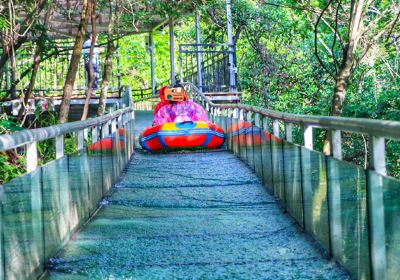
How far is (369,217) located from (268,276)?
1037 millimetres

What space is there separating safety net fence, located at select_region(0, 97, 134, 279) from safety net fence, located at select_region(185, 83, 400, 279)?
2.03 m

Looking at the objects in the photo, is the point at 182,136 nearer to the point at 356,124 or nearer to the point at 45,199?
the point at 45,199

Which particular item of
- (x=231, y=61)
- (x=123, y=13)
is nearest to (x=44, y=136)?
(x=123, y=13)

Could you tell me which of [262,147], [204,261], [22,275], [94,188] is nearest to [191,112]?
[262,147]

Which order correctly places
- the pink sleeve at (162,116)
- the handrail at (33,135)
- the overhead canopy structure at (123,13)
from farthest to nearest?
the pink sleeve at (162,116) → the overhead canopy structure at (123,13) → the handrail at (33,135)

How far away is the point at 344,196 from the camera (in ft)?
16.1

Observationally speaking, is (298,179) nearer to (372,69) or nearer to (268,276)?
(268,276)

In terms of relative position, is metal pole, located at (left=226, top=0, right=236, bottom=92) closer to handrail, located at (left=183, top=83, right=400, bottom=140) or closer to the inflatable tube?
the inflatable tube

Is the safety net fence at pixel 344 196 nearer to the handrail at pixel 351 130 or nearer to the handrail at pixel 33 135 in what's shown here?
the handrail at pixel 351 130

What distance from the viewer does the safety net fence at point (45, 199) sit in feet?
13.6

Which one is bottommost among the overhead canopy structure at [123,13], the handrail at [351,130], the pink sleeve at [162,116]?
the pink sleeve at [162,116]

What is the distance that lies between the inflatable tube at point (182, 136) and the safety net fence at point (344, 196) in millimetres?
7728

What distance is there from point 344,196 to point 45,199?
81.9 inches

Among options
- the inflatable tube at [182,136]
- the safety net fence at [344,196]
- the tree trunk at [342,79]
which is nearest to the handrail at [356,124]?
the safety net fence at [344,196]
